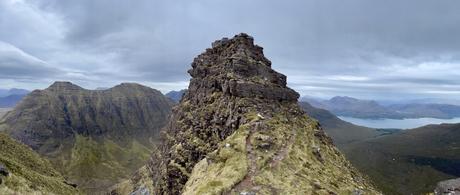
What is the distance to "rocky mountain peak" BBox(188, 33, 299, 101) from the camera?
153500mm

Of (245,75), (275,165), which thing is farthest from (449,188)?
(245,75)

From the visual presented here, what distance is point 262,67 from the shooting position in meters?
170

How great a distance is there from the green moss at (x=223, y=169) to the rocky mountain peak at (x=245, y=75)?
31.2m

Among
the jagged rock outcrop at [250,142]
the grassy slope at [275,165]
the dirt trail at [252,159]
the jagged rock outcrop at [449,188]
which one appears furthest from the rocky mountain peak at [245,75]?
the jagged rock outcrop at [449,188]

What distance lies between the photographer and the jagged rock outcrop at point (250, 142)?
9650 cm

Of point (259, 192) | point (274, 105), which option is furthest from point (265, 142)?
point (274, 105)

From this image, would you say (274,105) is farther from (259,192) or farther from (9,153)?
(9,153)

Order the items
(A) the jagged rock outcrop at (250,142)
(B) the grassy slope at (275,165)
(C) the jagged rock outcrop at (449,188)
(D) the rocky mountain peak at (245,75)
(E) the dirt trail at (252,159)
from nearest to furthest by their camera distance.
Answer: (C) the jagged rock outcrop at (449,188), (E) the dirt trail at (252,159), (B) the grassy slope at (275,165), (A) the jagged rock outcrop at (250,142), (D) the rocky mountain peak at (245,75)

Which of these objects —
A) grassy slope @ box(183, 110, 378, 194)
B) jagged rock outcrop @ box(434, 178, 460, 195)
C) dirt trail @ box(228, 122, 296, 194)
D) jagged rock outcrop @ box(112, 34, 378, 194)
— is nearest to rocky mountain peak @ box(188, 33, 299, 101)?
jagged rock outcrop @ box(112, 34, 378, 194)

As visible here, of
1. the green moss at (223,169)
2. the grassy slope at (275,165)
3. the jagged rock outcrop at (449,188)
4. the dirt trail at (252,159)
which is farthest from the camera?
the green moss at (223,169)

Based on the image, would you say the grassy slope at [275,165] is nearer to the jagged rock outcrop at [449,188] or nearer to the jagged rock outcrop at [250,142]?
the jagged rock outcrop at [250,142]

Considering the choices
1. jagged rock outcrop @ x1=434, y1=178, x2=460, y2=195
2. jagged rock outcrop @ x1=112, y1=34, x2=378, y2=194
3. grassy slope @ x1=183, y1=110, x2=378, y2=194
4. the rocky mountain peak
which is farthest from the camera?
the rocky mountain peak

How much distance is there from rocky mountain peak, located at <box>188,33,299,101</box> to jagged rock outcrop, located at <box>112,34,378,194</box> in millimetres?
422

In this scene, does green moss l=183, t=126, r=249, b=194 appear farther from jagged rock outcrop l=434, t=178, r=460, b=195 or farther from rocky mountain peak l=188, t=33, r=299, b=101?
jagged rock outcrop l=434, t=178, r=460, b=195
